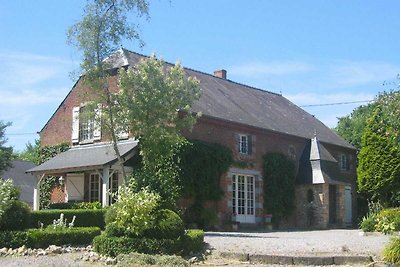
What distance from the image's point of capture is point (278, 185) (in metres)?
31.2

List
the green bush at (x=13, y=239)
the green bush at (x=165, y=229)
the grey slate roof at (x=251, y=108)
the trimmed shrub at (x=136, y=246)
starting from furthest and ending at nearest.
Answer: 1. the grey slate roof at (x=251, y=108)
2. the green bush at (x=13, y=239)
3. the green bush at (x=165, y=229)
4. the trimmed shrub at (x=136, y=246)

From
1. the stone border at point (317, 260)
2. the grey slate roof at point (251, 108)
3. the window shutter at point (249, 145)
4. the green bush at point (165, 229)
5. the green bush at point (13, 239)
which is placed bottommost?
the stone border at point (317, 260)

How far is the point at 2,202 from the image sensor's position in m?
17.9

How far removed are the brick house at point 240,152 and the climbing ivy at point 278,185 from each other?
0.43 meters

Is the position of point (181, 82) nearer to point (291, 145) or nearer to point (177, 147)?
Result: point (177, 147)

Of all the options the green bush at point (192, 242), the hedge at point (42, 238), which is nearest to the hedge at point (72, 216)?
the hedge at point (42, 238)

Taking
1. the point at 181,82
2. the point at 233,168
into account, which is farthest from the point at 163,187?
the point at 233,168

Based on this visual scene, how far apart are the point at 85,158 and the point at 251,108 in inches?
404

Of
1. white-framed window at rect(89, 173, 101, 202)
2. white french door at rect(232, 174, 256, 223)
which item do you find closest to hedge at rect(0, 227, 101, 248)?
white-framed window at rect(89, 173, 101, 202)

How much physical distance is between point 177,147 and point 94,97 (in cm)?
474

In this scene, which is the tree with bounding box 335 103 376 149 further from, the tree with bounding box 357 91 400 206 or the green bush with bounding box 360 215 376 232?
the green bush with bounding box 360 215 376 232

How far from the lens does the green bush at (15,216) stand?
18.0 m

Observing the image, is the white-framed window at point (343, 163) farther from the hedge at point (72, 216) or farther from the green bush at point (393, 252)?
the green bush at point (393, 252)

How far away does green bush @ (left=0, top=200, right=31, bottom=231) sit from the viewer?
708 inches
